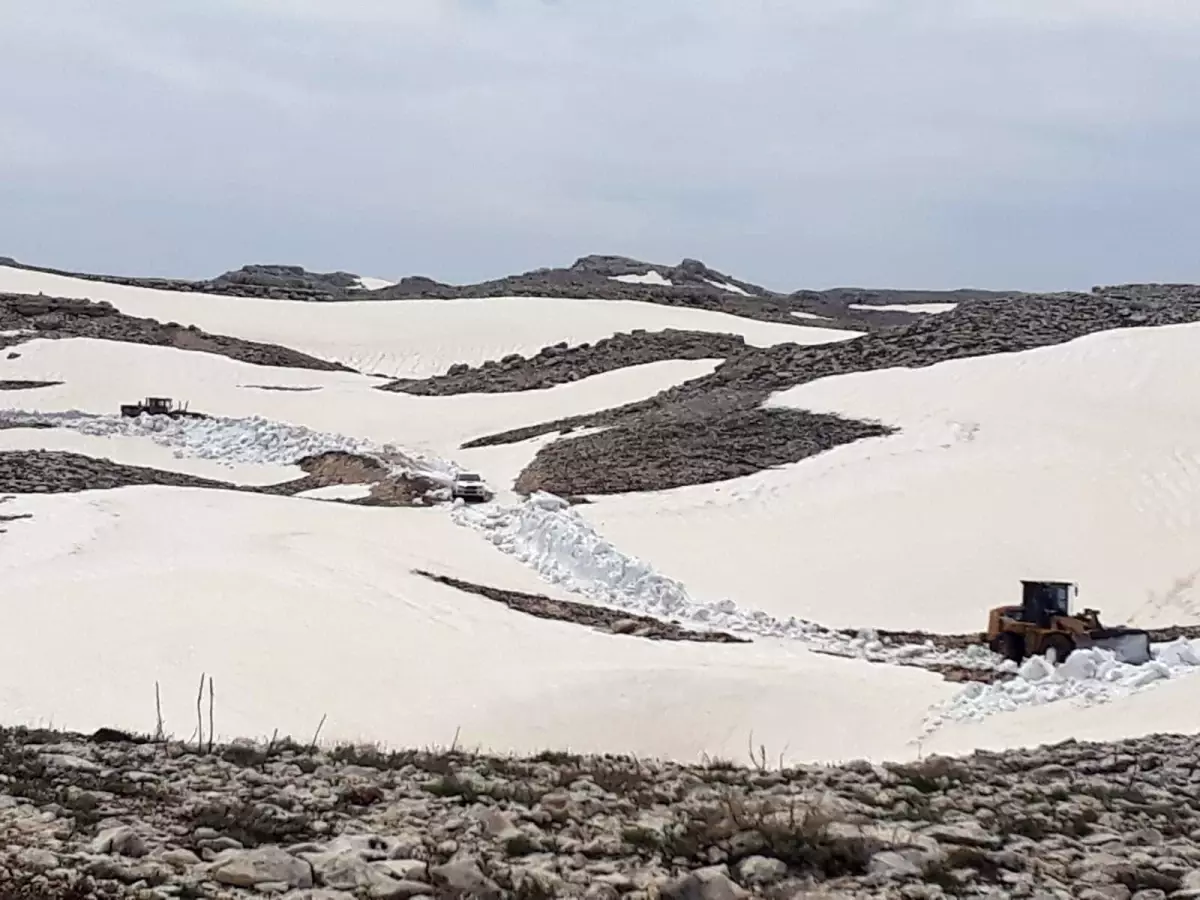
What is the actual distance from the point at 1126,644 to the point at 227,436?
2070cm

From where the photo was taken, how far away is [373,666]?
11.4 metres

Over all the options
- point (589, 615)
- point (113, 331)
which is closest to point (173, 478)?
point (589, 615)

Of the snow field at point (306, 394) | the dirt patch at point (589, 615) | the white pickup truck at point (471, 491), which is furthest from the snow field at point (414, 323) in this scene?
the dirt patch at point (589, 615)

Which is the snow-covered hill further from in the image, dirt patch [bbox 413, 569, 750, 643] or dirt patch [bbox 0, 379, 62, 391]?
dirt patch [bbox 0, 379, 62, 391]

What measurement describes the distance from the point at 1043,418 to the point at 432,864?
18993mm

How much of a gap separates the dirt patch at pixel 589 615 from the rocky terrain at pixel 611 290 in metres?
35.2

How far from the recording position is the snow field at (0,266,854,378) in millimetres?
43406

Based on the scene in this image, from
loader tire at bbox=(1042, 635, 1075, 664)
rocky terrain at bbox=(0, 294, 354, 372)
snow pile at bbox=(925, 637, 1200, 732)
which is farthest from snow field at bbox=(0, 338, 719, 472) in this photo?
snow pile at bbox=(925, 637, 1200, 732)

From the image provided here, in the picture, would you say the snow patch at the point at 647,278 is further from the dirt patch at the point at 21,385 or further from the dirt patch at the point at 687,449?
the dirt patch at the point at 687,449

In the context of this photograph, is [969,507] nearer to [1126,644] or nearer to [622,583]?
[622,583]

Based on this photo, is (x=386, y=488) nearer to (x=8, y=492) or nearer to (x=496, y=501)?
(x=496, y=501)

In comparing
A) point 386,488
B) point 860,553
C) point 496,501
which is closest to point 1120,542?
point 860,553

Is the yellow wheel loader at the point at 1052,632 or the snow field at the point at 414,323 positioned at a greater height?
the snow field at the point at 414,323

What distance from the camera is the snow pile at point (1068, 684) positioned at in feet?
32.2
